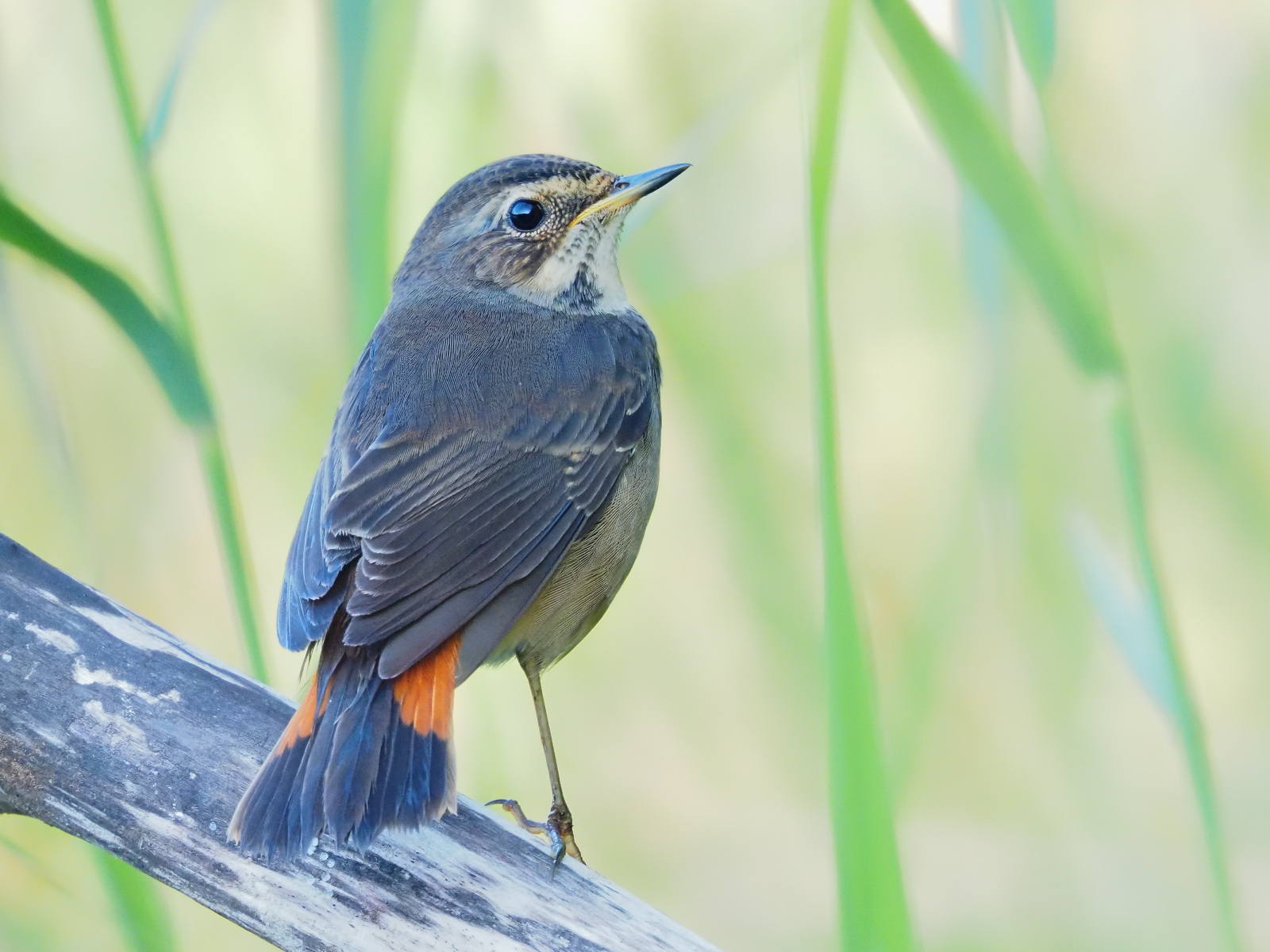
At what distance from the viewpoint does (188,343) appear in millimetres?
2520

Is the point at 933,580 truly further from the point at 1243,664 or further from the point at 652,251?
the point at 1243,664

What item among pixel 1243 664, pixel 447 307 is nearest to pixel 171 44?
pixel 447 307

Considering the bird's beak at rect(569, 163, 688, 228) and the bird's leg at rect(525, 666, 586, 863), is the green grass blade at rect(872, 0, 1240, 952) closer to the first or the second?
the bird's beak at rect(569, 163, 688, 228)

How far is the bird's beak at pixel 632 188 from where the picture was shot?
2.74 meters

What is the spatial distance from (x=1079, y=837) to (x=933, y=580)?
3.60ft

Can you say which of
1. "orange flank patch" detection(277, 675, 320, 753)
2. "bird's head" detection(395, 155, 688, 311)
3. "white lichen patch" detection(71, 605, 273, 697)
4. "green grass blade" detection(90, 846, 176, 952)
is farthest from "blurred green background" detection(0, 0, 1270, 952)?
"orange flank patch" detection(277, 675, 320, 753)

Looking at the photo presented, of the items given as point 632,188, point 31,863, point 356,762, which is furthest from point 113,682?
point 632,188

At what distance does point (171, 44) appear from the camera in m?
4.07

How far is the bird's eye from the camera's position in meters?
2.81

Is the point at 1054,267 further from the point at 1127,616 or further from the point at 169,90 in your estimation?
the point at 169,90

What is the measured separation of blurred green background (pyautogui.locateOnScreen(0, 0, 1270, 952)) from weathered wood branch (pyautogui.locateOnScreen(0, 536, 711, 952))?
125 cm

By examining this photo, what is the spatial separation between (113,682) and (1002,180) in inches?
71.9

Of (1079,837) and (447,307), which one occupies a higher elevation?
(447,307)

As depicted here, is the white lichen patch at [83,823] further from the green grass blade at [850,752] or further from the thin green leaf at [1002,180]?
the thin green leaf at [1002,180]
